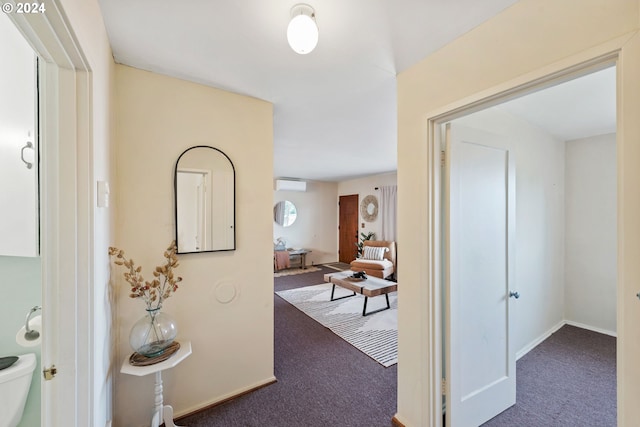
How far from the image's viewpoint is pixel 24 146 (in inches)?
44.8

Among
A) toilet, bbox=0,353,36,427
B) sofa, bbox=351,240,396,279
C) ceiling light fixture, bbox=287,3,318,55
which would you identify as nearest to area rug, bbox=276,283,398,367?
sofa, bbox=351,240,396,279

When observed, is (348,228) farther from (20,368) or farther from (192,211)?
(20,368)

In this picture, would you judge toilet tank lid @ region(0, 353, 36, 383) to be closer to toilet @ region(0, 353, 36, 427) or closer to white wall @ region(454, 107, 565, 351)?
toilet @ region(0, 353, 36, 427)

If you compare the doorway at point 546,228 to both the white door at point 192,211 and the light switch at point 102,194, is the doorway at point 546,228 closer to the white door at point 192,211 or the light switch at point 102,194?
the white door at point 192,211

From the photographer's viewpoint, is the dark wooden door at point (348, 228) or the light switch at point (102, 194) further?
the dark wooden door at point (348, 228)

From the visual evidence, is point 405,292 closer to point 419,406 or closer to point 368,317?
point 419,406

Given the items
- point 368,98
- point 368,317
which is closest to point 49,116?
point 368,98

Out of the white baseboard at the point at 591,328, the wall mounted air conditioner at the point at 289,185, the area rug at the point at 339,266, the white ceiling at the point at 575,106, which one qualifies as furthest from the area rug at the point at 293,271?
the white ceiling at the point at 575,106

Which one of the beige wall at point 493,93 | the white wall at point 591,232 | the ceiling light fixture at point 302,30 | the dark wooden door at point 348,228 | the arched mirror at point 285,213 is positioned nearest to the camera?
the beige wall at point 493,93

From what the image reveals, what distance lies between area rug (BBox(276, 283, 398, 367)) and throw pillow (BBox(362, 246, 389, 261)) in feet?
3.77

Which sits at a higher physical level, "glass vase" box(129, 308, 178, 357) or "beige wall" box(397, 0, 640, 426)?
"beige wall" box(397, 0, 640, 426)

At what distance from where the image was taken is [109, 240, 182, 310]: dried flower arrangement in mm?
1404

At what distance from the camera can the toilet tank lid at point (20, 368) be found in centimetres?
109

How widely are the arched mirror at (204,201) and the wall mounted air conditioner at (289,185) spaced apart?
14.3ft
